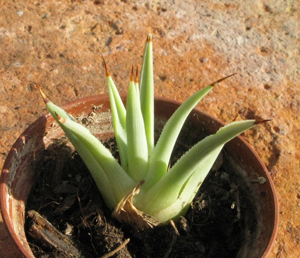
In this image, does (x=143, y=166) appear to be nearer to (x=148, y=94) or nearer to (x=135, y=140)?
(x=135, y=140)

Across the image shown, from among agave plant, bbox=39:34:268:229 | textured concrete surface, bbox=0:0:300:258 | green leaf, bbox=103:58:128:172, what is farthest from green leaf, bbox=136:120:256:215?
textured concrete surface, bbox=0:0:300:258

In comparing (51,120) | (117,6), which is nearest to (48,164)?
(51,120)

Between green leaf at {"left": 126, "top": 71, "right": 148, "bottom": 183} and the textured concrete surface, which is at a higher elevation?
the textured concrete surface

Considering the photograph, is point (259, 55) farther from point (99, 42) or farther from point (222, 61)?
point (99, 42)

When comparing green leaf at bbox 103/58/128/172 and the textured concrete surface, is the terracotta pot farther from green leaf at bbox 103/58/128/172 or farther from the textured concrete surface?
the textured concrete surface

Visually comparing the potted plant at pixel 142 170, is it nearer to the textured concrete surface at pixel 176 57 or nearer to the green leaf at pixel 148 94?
the green leaf at pixel 148 94

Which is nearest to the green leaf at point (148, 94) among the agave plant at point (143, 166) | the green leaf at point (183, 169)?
the agave plant at point (143, 166)
